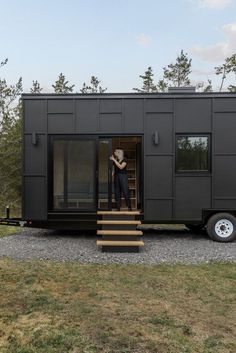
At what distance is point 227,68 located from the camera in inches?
742

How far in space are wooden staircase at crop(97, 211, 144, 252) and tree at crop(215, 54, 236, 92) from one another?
13.0 metres

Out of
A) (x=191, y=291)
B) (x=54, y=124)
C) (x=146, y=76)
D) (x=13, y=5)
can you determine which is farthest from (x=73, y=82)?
(x=191, y=291)

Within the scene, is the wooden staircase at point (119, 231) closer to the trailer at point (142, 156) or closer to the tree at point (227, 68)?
the trailer at point (142, 156)

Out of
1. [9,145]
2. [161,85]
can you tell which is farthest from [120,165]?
[161,85]

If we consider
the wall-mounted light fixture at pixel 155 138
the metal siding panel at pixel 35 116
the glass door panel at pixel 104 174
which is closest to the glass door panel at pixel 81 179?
the glass door panel at pixel 104 174

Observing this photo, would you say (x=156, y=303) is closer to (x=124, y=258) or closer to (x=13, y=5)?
(x=124, y=258)

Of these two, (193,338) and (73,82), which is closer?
(193,338)

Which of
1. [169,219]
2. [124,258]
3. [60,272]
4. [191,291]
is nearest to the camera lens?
[191,291]

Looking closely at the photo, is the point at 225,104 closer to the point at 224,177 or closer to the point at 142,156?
the point at 224,177

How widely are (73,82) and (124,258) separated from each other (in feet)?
52.5

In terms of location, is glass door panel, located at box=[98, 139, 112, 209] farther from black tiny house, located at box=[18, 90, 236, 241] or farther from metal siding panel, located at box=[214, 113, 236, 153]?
metal siding panel, located at box=[214, 113, 236, 153]

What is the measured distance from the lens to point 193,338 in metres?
3.32

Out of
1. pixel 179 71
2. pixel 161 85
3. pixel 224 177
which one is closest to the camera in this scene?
pixel 224 177

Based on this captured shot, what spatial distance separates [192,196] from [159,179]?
0.76 metres
